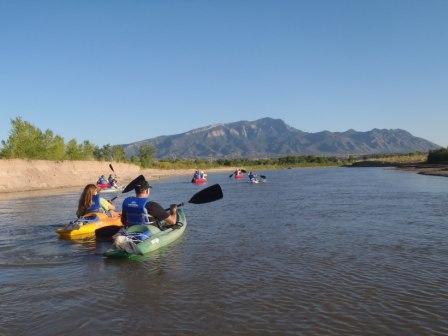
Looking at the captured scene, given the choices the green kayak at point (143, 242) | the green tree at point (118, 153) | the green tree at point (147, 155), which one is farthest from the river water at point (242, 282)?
the green tree at point (147, 155)

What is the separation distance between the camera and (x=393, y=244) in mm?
14344

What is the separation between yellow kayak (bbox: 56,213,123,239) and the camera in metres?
16.4

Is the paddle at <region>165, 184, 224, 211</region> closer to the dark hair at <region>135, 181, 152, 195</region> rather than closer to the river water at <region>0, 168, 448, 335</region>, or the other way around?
the river water at <region>0, 168, 448, 335</region>

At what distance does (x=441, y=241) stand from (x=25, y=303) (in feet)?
39.2

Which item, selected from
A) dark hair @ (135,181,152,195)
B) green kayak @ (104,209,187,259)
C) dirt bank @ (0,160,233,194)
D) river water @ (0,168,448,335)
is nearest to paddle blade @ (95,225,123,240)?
river water @ (0,168,448,335)

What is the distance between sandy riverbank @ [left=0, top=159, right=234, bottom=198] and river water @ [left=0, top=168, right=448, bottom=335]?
29.0 meters

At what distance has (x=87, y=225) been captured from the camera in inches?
658

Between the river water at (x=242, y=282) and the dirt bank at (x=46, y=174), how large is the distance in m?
30.9

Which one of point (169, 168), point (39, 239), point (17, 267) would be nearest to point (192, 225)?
point (39, 239)

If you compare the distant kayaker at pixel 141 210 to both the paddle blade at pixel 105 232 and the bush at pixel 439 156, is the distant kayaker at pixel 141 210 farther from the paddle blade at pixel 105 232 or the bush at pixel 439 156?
the bush at pixel 439 156

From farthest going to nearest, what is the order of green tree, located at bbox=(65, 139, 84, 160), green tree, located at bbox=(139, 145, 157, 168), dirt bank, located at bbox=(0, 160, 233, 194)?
1. green tree, located at bbox=(139, 145, 157, 168)
2. green tree, located at bbox=(65, 139, 84, 160)
3. dirt bank, located at bbox=(0, 160, 233, 194)

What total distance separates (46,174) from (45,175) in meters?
0.42

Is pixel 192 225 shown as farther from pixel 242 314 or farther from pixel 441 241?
pixel 242 314

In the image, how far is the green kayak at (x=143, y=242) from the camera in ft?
42.3
